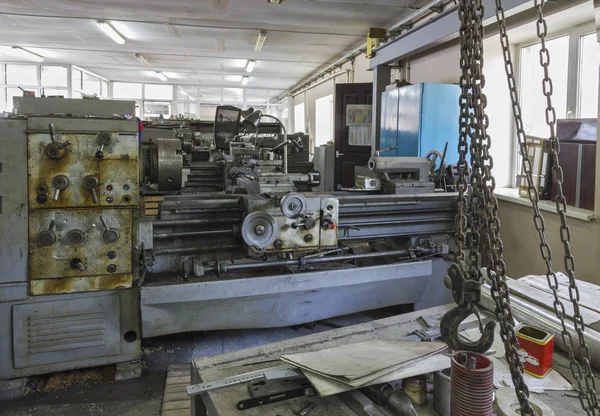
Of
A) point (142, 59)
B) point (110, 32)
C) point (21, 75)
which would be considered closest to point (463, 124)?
point (110, 32)

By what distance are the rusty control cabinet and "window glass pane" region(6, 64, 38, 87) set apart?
7.61m

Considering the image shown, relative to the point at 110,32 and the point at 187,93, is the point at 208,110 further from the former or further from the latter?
the point at 110,32

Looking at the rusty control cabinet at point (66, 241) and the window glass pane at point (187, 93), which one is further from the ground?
the window glass pane at point (187, 93)

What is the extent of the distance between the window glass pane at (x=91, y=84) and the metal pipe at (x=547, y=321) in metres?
9.20

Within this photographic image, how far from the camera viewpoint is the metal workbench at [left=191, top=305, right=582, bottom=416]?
2.98ft

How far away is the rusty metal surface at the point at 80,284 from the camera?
1820 millimetres

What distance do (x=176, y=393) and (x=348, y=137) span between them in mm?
3868

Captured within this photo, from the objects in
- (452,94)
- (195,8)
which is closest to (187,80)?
(195,8)

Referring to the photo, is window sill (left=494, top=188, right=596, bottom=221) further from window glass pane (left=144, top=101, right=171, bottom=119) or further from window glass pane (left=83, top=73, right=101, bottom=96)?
window glass pane (left=144, top=101, right=171, bottom=119)

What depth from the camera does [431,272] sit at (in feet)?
7.85

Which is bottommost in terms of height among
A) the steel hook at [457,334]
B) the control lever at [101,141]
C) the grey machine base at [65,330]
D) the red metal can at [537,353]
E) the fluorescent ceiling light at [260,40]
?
the grey machine base at [65,330]

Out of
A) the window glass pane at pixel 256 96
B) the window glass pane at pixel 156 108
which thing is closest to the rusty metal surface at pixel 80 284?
the window glass pane at pixel 156 108

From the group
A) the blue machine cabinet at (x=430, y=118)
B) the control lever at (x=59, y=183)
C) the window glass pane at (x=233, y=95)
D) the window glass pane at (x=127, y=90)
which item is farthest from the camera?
the window glass pane at (x=233, y=95)

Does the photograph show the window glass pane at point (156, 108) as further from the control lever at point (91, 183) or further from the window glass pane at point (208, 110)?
the control lever at point (91, 183)
